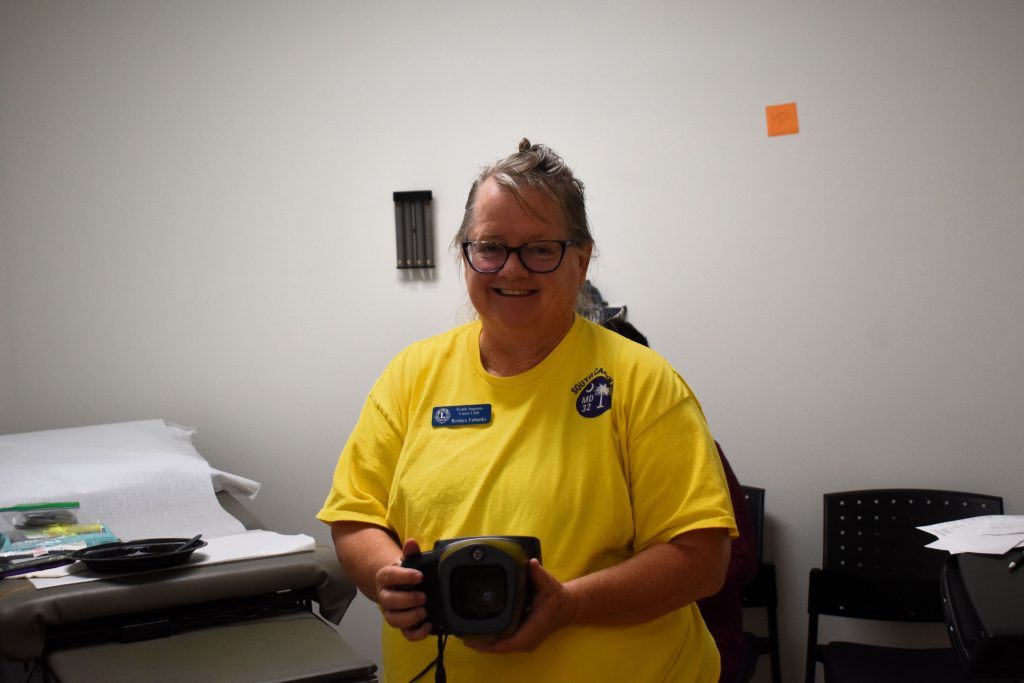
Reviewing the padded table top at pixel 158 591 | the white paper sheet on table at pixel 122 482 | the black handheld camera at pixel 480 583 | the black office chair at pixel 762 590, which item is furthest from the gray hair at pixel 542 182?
the black office chair at pixel 762 590

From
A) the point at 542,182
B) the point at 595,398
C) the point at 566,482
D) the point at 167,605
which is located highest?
the point at 542,182

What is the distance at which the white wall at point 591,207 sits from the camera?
283 cm

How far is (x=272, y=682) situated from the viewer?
4.73 ft

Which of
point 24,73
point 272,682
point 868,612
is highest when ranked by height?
point 24,73

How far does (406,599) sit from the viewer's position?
1.11m

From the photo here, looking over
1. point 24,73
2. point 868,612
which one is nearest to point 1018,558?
point 868,612

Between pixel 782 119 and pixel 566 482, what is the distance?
2.10 m

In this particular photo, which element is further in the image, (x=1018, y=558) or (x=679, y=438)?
(x=1018, y=558)

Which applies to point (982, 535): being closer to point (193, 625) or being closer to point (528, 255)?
point (528, 255)

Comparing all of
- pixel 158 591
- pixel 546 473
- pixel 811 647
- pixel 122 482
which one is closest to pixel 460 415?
pixel 546 473

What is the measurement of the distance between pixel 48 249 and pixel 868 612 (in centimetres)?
278

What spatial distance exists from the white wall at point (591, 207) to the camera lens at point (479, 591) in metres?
1.98

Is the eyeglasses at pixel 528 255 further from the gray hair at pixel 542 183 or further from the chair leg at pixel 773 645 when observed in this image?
the chair leg at pixel 773 645

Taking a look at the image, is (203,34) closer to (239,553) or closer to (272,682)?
(239,553)
